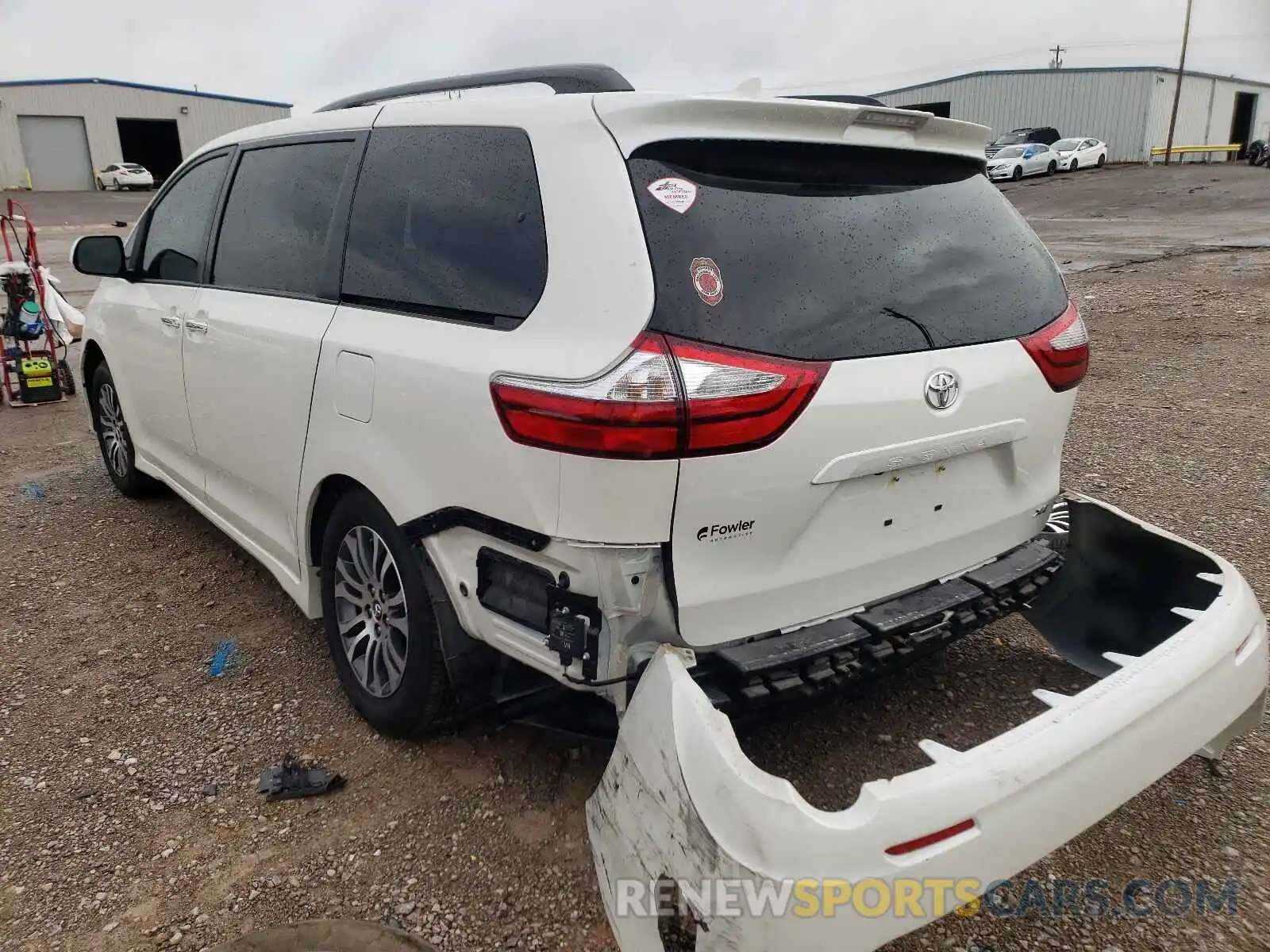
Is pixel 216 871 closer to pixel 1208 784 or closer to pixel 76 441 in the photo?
pixel 1208 784

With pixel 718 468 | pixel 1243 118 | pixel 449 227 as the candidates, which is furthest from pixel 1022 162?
pixel 718 468

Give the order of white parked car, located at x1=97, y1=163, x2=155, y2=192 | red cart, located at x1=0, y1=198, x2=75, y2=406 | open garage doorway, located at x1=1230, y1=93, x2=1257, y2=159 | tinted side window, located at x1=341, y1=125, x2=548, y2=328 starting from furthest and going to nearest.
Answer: open garage doorway, located at x1=1230, y1=93, x2=1257, y2=159, white parked car, located at x1=97, y1=163, x2=155, y2=192, red cart, located at x1=0, y1=198, x2=75, y2=406, tinted side window, located at x1=341, y1=125, x2=548, y2=328

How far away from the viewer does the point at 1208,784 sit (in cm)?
267

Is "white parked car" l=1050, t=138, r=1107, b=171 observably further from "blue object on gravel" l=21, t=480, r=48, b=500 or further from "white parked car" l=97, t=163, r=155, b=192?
"white parked car" l=97, t=163, r=155, b=192

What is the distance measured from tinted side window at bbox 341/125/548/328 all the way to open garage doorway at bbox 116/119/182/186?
173 feet

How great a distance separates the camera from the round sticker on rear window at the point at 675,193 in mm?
2102

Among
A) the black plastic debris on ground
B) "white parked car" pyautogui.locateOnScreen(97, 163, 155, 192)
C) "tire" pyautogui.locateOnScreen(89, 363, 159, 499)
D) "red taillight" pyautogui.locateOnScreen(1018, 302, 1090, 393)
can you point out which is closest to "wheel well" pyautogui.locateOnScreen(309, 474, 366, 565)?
the black plastic debris on ground

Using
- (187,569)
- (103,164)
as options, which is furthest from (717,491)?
(103,164)

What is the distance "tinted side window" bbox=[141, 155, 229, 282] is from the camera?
3725mm

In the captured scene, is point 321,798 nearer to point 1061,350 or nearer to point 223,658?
point 223,658

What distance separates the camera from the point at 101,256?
4199 mm

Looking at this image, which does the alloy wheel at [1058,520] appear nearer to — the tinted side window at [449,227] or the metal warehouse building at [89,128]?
the tinted side window at [449,227]

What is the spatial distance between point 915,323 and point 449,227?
4.08 ft

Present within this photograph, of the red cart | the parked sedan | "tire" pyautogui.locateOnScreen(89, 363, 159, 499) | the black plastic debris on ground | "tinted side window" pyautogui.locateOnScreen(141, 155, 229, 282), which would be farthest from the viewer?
the parked sedan
